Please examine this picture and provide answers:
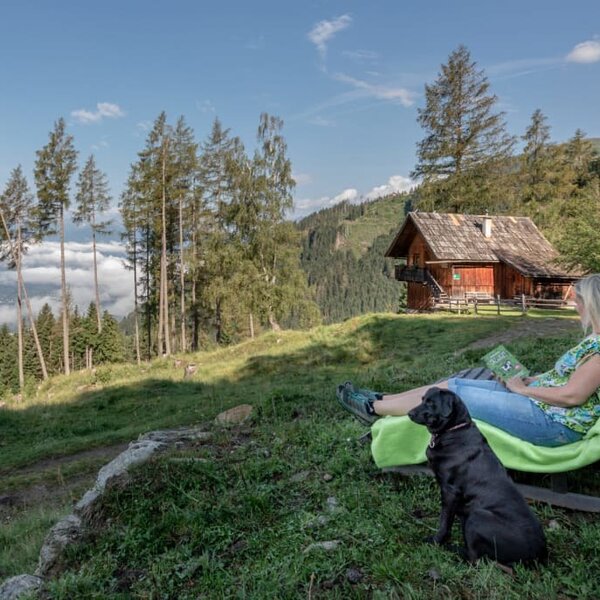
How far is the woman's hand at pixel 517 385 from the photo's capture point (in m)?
3.40

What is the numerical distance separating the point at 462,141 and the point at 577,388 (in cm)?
3007

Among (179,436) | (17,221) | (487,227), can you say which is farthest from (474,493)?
(17,221)

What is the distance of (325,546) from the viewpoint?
282cm

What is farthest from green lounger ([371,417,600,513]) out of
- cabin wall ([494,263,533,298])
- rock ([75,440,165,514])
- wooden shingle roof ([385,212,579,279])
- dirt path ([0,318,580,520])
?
cabin wall ([494,263,533,298])

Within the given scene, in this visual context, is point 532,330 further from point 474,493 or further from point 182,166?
point 182,166

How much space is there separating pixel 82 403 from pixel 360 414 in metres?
13.8

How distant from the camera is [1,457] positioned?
33.3ft

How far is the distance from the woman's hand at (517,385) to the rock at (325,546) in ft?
5.61

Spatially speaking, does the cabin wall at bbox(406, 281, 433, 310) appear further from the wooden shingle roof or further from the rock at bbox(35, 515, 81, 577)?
the rock at bbox(35, 515, 81, 577)

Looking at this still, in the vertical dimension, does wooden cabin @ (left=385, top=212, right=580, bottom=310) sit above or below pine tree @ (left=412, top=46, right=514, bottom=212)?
below

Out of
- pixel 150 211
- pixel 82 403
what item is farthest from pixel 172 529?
pixel 150 211

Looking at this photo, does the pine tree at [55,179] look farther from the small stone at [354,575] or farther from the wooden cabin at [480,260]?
the small stone at [354,575]

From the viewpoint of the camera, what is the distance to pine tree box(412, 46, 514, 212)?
Answer: 29.5 meters

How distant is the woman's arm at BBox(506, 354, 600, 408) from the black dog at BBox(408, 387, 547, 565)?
2.82 ft
